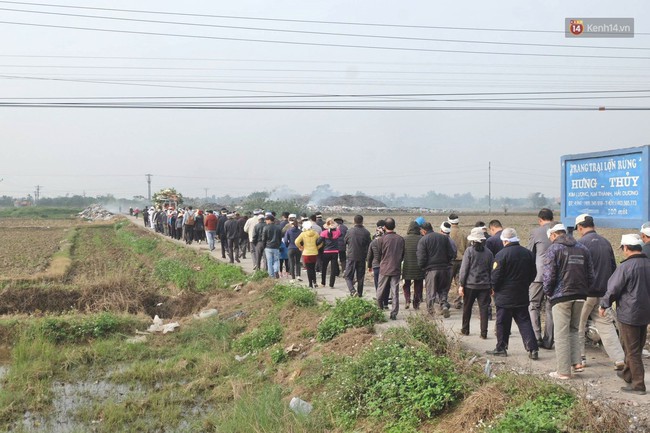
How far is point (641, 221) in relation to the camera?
925 centimetres

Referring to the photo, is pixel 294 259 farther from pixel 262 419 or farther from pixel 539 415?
pixel 539 415

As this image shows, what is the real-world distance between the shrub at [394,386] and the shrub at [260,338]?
351cm

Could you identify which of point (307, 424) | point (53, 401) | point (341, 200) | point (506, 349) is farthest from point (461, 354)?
point (341, 200)

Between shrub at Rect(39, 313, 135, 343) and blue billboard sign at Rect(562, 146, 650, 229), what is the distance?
9529 mm

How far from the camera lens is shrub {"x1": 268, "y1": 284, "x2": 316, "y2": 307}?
12570 mm

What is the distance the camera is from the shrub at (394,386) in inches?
260

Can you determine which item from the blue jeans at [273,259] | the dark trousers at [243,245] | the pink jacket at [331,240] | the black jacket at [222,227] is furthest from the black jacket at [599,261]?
the black jacket at [222,227]

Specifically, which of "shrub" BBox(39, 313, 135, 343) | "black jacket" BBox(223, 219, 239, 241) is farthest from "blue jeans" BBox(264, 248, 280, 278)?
"shrub" BBox(39, 313, 135, 343)

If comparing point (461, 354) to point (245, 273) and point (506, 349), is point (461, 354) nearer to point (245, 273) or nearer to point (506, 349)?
point (506, 349)

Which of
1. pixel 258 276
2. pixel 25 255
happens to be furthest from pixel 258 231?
pixel 25 255

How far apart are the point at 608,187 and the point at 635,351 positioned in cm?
444

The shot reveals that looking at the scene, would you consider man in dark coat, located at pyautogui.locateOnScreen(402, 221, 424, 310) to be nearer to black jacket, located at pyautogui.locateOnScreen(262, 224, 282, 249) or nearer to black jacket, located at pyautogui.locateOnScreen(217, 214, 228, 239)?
black jacket, located at pyautogui.locateOnScreen(262, 224, 282, 249)

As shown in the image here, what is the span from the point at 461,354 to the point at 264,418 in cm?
263

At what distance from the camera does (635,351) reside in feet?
21.2
